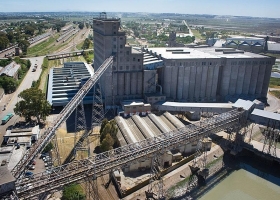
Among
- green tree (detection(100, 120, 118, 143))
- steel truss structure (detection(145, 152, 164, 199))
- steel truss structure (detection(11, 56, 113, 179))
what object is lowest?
steel truss structure (detection(145, 152, 164, 199))

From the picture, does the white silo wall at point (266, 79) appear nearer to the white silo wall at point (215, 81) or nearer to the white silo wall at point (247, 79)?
the white silo wall at point (247, 79)

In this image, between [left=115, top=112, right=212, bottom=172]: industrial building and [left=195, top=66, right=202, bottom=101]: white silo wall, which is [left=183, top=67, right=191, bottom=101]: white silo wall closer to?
[left=195, top=66, right=202, bottom=101]: white silo wall

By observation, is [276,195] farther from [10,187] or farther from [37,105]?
[37,105]

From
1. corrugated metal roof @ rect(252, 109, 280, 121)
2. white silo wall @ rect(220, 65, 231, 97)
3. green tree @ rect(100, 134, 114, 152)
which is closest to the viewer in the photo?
green tree @ rect(100, 134, 114, 152)

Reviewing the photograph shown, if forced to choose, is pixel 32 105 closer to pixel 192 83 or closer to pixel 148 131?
pixel 148 131

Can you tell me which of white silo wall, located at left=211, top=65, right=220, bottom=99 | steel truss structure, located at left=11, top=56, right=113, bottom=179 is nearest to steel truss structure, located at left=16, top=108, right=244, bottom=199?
steel truss structure, located at left=11, top=56, right=113, bottom=179

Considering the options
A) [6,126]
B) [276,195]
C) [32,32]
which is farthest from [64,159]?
[32,32]

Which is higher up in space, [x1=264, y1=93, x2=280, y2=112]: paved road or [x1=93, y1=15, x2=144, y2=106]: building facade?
[x1=93, y1=15, x2=144, y2=106]: building facade
